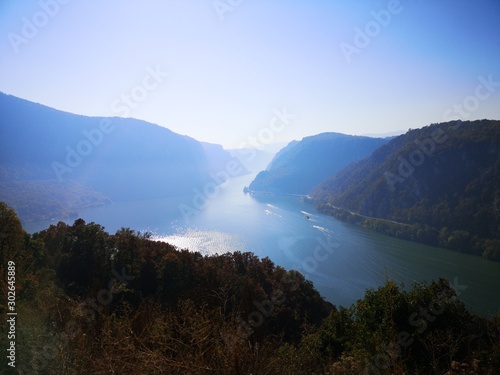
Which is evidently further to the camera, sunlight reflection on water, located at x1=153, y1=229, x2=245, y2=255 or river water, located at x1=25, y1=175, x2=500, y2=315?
sunlight reflection on water, located at x1=153, y1=229, x2=245, y2=255

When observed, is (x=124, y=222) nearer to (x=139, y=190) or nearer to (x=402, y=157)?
(x=139, y=190)

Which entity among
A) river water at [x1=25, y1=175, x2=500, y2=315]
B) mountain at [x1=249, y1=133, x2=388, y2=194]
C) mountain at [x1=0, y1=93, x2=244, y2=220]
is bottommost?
river water at [x1=25, y1=175, x2=500, y2=315]

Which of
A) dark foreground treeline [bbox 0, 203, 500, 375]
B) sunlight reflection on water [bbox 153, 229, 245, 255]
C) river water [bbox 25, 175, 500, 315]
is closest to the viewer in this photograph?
dark foreground treeline [bbox 0, 203, 500, 375]

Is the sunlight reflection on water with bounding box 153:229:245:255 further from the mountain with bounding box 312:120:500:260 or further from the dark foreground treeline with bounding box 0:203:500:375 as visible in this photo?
the mountain with bounding box 312:120:500:260

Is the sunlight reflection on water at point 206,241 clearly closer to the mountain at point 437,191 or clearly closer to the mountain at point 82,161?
the mountain at point 437,191

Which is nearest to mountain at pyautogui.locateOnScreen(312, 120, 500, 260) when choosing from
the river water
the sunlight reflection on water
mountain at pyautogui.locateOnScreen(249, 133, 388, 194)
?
the river water

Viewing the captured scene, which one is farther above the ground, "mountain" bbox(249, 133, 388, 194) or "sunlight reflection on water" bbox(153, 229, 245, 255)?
"mountain" bbox(249, 133, 388, 194)

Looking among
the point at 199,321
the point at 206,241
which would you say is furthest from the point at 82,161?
the point at 199,321
